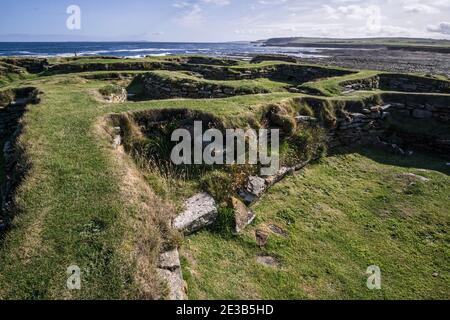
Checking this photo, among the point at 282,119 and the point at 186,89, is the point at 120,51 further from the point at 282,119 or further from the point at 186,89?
the point at 282,119

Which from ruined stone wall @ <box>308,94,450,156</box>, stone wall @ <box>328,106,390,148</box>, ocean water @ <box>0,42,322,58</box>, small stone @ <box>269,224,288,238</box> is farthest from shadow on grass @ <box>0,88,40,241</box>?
ocean water @ <box>0,42,322,58</box>

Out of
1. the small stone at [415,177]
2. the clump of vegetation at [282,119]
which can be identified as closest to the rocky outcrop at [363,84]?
the clump of vegetation at [282,119]

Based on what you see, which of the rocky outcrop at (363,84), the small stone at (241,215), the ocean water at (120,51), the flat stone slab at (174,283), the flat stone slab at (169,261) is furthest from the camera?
the ocean water at (120,51)

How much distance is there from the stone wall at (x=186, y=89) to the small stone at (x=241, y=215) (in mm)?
8242

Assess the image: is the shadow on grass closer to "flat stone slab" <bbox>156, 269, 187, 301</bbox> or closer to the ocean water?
"flat stone slab" <bbox>156, 269, 187, 301</bbox>

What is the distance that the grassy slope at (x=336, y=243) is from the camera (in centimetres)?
575

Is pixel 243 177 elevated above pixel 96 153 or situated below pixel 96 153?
below

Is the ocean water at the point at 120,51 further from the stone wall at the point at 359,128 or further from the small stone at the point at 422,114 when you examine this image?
the small stone at the point at 422,114

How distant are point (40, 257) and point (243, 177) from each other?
4808 mm
